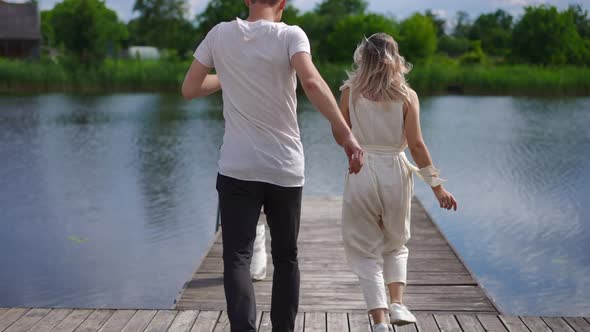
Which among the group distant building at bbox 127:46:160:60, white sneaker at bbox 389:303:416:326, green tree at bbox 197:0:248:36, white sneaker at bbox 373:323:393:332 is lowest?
distant building at bbox 127:46:160:60

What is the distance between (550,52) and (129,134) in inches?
1511

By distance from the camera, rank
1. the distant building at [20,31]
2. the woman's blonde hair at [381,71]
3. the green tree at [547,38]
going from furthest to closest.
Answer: the distant building at [20,31], the green tree at [547,38], the woman's blonde hair at [381,71]

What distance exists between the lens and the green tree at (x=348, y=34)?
49.9m

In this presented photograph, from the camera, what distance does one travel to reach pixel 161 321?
3324mm

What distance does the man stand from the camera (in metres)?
2.43

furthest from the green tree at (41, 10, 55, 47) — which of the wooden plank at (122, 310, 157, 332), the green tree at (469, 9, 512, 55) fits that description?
the wooden plank at (122, 310, 157, 332)

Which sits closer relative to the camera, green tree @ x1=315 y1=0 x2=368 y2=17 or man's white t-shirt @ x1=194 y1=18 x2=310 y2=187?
man's white t-shirt @ x1=194 y1=18 x2=310 y2=187

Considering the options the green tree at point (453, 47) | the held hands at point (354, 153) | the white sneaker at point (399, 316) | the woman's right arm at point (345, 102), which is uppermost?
the woman's right arm at point (345, 102)

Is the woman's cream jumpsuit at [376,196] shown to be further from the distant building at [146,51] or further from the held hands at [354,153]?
the distant building at [146,51]

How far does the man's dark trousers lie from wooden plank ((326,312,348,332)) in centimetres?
66

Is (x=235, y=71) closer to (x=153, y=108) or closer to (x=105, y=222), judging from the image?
(x=105, y=222)

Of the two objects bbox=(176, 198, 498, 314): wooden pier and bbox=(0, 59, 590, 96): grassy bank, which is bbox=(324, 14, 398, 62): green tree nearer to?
bbox=(0, 59, 590, 96): grassy bank

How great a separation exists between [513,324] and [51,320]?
2086 millimetres

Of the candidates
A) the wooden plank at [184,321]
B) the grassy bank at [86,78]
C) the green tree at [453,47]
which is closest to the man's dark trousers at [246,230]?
the wooden plank at [184,321]
